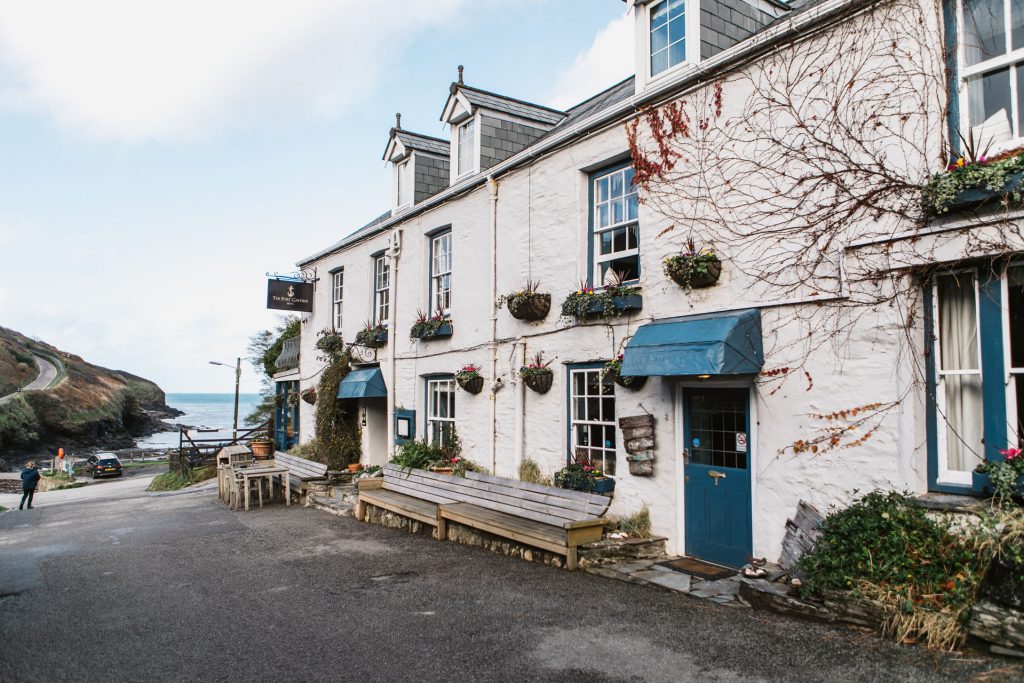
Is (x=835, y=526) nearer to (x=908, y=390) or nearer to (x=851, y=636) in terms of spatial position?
(x=851, y=636)

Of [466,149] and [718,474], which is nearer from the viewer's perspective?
[718,474]

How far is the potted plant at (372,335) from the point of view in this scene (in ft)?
53.3

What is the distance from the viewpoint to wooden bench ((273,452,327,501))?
16.0 m

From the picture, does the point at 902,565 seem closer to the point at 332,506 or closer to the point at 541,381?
the point at 541,381

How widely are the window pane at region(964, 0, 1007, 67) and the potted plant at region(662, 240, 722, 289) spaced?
320 cm

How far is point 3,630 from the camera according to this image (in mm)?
6895

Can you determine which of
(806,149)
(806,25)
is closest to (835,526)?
(806,149)

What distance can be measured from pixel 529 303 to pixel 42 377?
64.3 meters

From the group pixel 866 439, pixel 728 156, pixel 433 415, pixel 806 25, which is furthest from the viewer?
pixel 433 415

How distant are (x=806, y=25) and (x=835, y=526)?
215 inches


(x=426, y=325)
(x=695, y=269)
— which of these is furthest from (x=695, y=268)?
(x=426, y=325)

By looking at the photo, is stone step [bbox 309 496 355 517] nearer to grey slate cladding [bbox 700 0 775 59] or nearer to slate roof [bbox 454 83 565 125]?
slate roof [bbox 454 83 565 125]

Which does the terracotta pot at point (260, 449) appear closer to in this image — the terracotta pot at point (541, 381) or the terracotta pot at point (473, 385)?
the terracotta pot at point (473, 385)

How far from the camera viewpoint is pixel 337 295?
1947 centimetres
